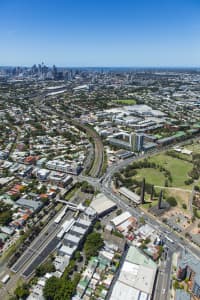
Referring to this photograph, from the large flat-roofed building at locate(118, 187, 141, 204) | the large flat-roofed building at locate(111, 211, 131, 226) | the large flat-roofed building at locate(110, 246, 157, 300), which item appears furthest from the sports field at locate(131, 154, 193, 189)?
the large flat-roofed building at locate(110, 246, 157, 300)

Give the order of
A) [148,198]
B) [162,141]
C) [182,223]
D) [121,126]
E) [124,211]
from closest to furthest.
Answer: [182,223]
[124,211]
[148,198]
[162,141]
[121,126]

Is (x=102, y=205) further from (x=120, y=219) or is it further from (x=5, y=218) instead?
(x=5, y=218)

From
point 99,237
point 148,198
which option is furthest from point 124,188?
point 99,237

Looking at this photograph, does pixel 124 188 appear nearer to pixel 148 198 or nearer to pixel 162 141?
pixel 148 198

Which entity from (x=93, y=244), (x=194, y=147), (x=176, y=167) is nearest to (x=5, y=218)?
(x=93, y=244)

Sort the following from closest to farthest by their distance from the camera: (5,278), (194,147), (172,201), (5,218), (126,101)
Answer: (5,278) < (5,218) < (172,201) < (194,147) < (126,101)
